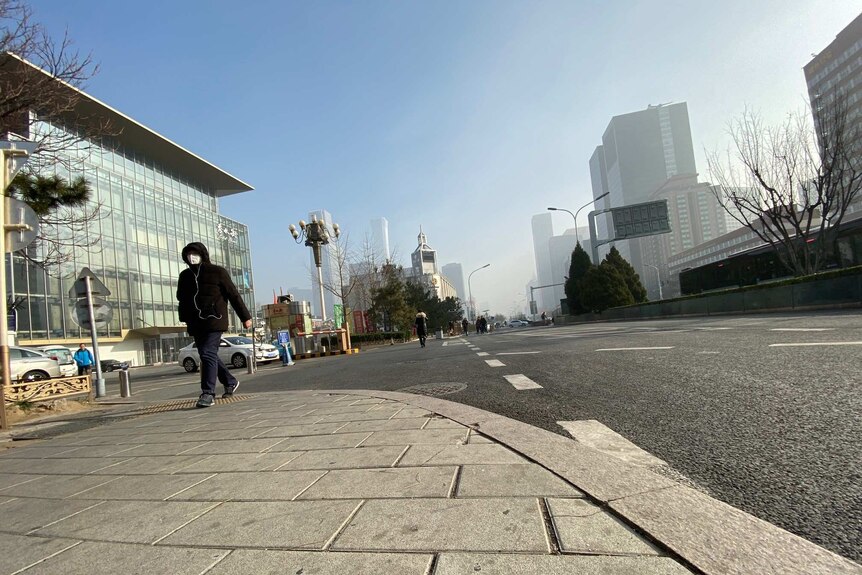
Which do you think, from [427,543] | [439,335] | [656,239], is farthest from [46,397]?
[656,239]

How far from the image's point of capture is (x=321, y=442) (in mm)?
3357

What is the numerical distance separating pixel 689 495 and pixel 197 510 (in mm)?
2155

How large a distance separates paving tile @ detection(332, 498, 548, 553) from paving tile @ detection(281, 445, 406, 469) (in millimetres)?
653

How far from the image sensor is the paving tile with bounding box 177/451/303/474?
2.89m

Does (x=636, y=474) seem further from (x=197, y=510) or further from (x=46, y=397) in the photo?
(x=46, y=397)

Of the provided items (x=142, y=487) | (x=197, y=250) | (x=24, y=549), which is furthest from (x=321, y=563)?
(x=197, y=250)

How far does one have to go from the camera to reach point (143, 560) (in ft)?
5.80

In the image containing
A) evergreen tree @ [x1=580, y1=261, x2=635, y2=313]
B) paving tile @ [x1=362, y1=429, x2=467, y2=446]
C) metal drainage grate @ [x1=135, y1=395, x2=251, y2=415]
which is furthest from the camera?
evergreen tree @ [x1=580, y1=261, x2=635, y2=313]

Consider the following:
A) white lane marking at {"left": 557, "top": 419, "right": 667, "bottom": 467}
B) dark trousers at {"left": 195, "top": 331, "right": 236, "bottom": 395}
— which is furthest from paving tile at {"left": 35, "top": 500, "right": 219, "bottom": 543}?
dark trousers at {"left": 195, "top": 331, "right": 236, "bottom": 395}

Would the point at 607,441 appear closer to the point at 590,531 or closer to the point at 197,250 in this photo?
the point at 590,531

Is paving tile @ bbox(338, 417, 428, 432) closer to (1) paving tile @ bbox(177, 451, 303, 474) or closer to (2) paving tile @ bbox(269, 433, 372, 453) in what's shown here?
(2) paving tile @ bbox(269, 433, 372, 453)

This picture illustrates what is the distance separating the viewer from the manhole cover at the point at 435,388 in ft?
17.5

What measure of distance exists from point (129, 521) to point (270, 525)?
802mm

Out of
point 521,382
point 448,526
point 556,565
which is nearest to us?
point 556,565
